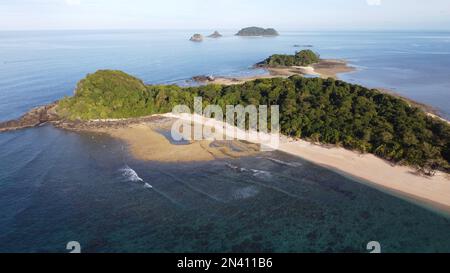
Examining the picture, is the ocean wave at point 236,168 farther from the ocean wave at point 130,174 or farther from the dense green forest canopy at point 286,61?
the dense green forest canopy at point 286,61

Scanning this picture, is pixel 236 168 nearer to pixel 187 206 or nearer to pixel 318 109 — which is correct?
pixel 187 206

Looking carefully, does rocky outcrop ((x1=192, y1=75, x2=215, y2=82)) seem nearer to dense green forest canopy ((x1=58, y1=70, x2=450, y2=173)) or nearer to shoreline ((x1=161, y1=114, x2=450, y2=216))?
dense green forest canopy ((x1=58, y1=70, x2=450, y2=173))

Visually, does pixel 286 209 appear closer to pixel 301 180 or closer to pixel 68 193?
pixel 301 180

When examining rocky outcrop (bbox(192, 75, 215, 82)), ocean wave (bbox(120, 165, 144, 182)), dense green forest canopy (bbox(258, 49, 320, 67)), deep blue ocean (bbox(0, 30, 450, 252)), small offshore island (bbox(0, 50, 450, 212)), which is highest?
dense green forest canopy (bbox(258, 49, 320, 67))

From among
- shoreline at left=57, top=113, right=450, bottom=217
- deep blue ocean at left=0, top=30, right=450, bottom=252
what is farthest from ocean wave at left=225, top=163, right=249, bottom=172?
shoreline at left=57, top=113, right=450, bottom=217

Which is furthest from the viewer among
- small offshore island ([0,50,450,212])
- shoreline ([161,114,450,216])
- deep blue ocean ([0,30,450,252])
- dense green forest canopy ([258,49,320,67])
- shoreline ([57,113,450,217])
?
dense green forest canopy ([258,49,320,67])
